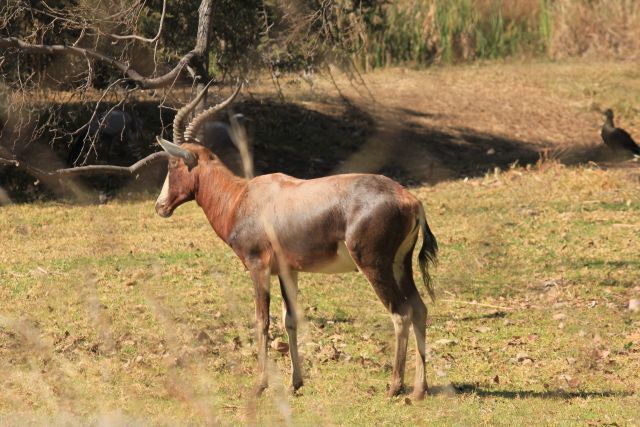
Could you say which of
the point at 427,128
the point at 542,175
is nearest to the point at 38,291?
the point at 542,175

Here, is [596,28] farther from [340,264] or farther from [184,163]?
[340,264]

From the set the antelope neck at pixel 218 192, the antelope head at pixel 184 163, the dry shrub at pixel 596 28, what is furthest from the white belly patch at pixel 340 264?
the dry shrub at pixel 596 28

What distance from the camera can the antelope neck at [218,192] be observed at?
8539mm

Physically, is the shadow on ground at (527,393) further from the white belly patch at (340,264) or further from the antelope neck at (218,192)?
the antelope neck at (218,192)

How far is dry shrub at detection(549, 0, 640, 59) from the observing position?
2698 centimetres

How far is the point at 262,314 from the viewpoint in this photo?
820 centimetres

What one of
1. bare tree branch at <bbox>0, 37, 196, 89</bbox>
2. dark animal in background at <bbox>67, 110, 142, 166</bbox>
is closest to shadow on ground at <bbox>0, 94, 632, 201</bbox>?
dark animal in background at <bbox>67, 110, 142, 166</bbox>

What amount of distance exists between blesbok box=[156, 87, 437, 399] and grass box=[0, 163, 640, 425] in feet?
1.83

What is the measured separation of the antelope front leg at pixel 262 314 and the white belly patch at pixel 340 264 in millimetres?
347

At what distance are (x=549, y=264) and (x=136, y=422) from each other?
6.00m

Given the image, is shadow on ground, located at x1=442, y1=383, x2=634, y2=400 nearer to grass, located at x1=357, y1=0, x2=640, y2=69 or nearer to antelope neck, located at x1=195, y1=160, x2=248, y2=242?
antelope neck, located at x1=195, y1=160, x2=248, y2=242

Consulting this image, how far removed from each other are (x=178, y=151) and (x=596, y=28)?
20.8m

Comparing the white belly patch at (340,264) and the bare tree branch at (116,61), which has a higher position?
the bare tree branch at (116,61)

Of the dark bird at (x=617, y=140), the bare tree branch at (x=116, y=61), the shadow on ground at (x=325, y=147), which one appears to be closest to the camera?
the bare tree branch at (x=116, y=61)
